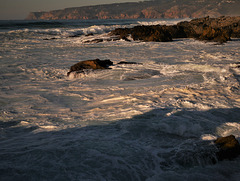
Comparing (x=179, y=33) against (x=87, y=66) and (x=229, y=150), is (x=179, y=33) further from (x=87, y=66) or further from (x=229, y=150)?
(x=229, y=150)

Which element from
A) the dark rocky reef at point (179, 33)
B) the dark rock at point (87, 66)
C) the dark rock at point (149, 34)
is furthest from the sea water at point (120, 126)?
the dark rocky reef at point (179, 33)

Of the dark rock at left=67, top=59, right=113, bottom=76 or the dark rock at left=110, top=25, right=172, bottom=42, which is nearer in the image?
the dark rock at left=67, top=59, right=113, bottom=76

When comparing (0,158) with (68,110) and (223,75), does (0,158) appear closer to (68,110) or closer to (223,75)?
(68,110)

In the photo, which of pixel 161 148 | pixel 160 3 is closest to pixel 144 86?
pixel 161 148

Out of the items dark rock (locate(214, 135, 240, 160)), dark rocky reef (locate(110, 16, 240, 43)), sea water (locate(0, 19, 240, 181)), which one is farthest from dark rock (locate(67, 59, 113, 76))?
dark rocky reef (locate(110, 16, 240, 43))

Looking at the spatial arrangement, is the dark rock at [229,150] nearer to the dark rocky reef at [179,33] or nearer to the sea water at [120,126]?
the sea water at [120,126]

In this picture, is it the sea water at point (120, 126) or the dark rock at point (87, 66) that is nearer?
the sea water at point (120, 126)

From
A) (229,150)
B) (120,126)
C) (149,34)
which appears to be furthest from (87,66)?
(149,34)

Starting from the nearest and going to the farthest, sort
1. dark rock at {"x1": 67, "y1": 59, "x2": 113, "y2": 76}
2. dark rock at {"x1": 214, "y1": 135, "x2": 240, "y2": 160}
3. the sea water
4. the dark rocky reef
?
1. the sea water
2. dark rock at {"x1": 214, "y1": 135, "x2": 240, "y2": 160}
3. dark rock at {"x1": 67, "y1": 59, "x2": 113, "y2": 76}
4. the dark rocky reef

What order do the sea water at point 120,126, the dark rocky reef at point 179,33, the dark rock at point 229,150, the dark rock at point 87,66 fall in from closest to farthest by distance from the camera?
1. the sea water at point 120,126
2. the dark rock at point 229,150
3. the dark rock at point 87,66
4. the dark rocky reef at point 179,33

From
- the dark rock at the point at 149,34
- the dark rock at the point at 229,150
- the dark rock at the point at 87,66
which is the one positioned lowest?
the dark rock at the point at 229,150

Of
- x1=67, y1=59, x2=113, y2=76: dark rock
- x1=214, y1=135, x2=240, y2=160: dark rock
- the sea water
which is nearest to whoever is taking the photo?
the sea water

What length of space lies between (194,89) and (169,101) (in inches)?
42.4

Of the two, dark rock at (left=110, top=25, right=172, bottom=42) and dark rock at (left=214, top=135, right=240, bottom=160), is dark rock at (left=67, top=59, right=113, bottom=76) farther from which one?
dark rock at (left=110, top=25, right=172, bottom=42)
